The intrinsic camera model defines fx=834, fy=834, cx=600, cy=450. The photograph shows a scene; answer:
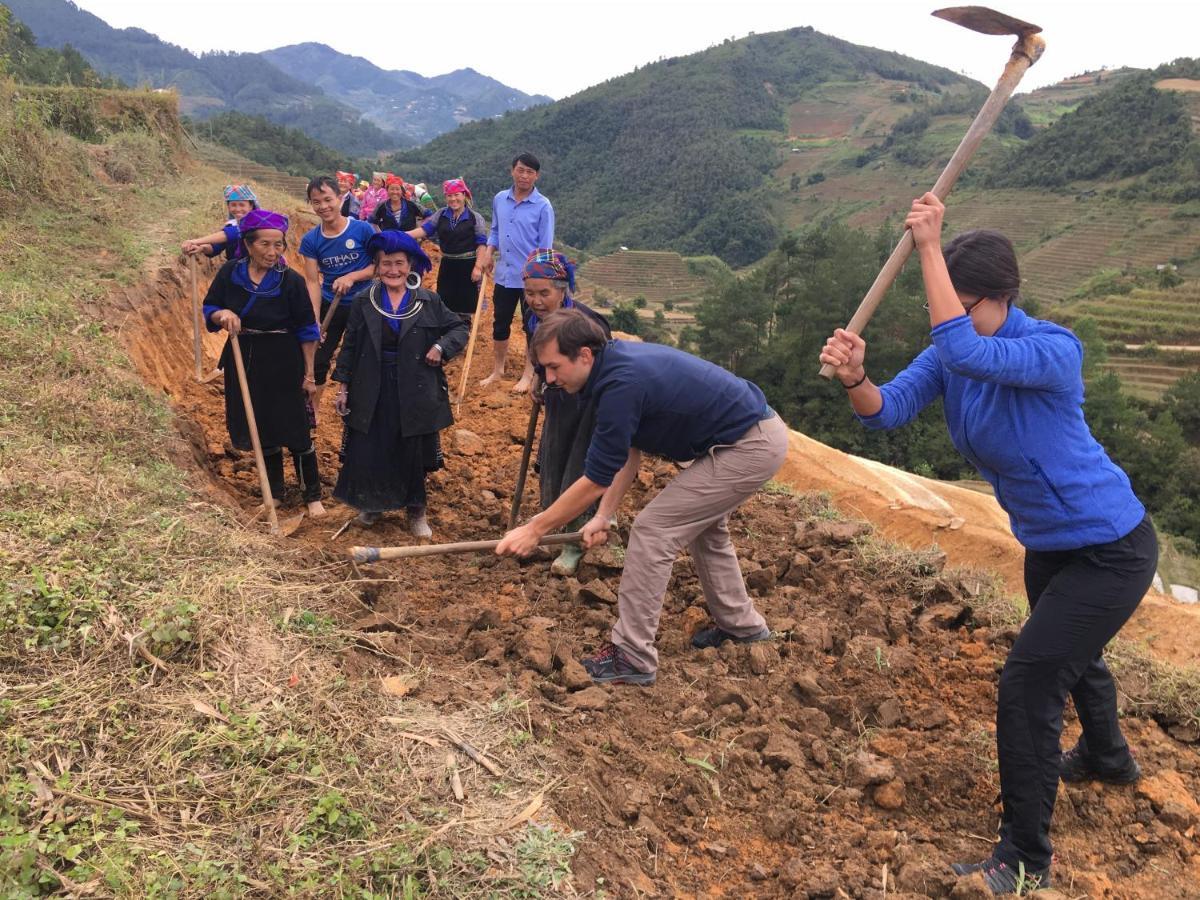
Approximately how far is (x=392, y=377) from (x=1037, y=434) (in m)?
3.19

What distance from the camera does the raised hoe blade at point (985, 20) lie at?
8.31 ft

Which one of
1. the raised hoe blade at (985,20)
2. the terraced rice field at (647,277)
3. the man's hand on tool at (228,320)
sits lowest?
the terraced rice field at (647,277)

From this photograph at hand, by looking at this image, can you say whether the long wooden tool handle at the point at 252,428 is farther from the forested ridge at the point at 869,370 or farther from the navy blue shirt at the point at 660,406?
the forested ridge at the point at 869,370

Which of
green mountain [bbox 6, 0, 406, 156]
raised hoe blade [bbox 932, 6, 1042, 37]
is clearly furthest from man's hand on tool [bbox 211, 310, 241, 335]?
green mountain [bbox 6, 0, 406, 156]

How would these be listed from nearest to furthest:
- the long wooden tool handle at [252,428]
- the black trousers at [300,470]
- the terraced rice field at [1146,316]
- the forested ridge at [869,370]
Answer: the long wooden tool handle at [252,428]
the black trousers at [300,470]
the forested ridge at [869,370]
the terraced rice field at [1146,316]

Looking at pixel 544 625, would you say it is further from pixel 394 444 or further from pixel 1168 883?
pixel 1168 883

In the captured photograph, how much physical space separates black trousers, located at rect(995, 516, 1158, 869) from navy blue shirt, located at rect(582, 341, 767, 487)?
1.18 meters

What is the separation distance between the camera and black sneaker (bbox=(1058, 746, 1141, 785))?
289 cm

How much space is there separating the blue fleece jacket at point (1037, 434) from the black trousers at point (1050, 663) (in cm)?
9

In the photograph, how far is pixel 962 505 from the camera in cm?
932

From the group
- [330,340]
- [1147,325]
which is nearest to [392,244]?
[330,340]

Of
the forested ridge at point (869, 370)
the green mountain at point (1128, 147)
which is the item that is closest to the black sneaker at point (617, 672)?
the forested ridge at point (869, 370)

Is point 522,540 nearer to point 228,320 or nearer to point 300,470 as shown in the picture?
point 228,320

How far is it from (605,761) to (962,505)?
7.72m
